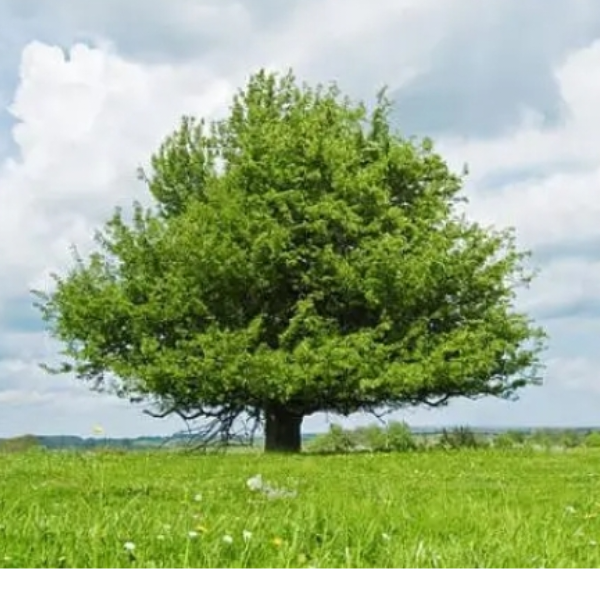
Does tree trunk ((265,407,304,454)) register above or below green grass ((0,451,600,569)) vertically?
above

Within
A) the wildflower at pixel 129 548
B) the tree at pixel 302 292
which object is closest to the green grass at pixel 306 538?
the wildflower at pixel 129 548

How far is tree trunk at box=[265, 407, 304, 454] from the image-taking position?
32.5m

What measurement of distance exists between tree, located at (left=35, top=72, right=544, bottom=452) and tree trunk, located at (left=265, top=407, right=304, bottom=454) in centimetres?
5

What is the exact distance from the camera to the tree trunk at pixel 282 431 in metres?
32.5

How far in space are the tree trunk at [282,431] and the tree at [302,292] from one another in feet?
0.18

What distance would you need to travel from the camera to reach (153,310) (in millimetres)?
30562

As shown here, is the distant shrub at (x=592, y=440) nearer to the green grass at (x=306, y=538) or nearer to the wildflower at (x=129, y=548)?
the green grass at (x=306, y=538)

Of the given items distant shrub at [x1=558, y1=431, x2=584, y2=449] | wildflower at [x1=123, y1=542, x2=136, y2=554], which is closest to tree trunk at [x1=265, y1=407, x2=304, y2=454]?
distant shrub at [x1=558, y1=431, x2=584, y2=449]

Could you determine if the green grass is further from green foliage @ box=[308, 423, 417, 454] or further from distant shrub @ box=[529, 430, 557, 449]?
distant shrub @ box=[529, 430, 557, 449]

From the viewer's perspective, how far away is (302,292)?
103ft

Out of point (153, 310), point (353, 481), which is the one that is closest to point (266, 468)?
point (353, 481)

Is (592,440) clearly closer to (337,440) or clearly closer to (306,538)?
(337,440)

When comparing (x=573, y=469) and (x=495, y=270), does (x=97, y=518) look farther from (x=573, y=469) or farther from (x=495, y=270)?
(x=495, y=270)
